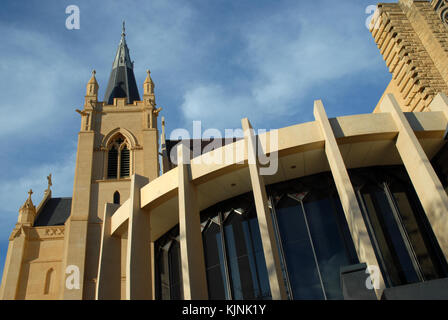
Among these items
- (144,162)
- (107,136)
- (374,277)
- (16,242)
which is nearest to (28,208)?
(16,242)

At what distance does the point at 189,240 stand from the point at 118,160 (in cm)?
1879

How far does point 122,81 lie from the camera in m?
39.3

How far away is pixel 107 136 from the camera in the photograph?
1164 inches

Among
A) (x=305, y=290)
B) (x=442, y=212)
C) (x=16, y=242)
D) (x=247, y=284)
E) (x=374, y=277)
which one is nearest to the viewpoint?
(x=374, y=277)

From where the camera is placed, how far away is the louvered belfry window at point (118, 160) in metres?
28.0

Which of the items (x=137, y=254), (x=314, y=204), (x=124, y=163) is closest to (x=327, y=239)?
(x=314, y=204)

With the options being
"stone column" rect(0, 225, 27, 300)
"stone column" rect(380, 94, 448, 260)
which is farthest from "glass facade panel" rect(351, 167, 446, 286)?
"stone column" rect(0, 225, 27, 300)

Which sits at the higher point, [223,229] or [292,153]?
[292,153]

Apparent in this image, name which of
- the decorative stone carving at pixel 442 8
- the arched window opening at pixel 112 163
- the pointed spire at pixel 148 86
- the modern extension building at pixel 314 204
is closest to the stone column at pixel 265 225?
the modern extension building at pixel 314 204

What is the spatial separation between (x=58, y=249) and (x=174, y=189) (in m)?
19.6

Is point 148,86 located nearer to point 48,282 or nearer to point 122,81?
point 122,81

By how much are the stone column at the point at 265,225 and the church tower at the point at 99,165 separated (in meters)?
13.1
